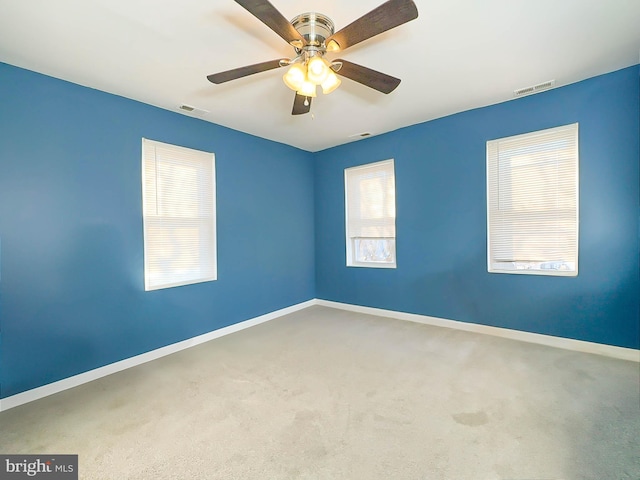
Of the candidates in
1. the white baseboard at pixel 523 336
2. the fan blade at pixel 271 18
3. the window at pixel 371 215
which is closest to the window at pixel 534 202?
the white baseboard at pixel 523 336

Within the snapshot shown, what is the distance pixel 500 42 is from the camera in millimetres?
2150

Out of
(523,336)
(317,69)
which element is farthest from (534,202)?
(317,69)

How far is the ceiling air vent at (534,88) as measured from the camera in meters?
2.81

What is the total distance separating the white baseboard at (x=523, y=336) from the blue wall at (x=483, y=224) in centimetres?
6

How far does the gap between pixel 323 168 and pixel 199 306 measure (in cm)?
297

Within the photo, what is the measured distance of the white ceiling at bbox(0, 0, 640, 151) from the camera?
1.79 metres

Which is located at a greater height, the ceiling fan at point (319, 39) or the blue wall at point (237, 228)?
the ceiling fan at point (319, 39)

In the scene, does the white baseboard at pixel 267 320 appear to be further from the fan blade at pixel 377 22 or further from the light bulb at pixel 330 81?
the fan blade at pixel 377 22

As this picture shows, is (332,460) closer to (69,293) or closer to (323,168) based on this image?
(69,293)

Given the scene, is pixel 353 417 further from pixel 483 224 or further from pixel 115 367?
pixel 483 224

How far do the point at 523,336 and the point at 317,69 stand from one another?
136 inches

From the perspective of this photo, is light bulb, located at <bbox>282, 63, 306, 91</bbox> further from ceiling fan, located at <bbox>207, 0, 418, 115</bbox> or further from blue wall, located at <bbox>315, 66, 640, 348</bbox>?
blue wall, located at <bbox>315, 66, 640, 348</bbox>

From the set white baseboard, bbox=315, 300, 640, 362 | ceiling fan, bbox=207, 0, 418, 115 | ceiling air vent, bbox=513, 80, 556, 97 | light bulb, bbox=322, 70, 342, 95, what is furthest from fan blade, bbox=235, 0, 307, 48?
white baseboard, bbox=315, 300, 640, 362

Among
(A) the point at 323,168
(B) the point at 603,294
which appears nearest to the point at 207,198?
(A) the point at 323,168
